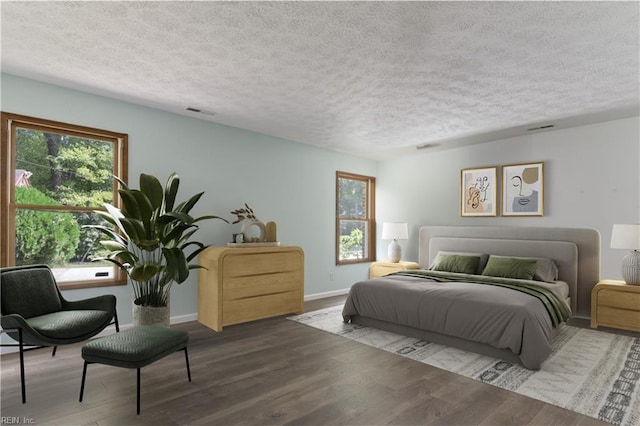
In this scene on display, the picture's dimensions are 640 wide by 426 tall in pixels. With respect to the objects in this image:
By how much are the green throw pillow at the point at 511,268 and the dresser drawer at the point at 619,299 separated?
727 mm

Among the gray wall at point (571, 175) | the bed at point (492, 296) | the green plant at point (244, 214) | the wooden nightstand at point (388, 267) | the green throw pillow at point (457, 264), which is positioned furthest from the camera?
the wooden nightstand at point (388, 267)

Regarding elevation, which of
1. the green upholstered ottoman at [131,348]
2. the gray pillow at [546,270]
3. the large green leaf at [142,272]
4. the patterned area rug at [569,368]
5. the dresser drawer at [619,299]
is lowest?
the patterned area rug at [569,368]

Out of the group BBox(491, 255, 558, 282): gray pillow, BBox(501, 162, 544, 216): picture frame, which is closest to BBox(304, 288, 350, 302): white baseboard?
BBox(501, 162, 544, 216): picture frame

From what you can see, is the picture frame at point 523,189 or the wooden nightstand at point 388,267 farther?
the wooden nightstand at point 388,267

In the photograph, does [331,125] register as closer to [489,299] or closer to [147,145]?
[147,145]

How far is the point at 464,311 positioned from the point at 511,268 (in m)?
1.58

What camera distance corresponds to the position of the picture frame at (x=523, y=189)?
5012 mm

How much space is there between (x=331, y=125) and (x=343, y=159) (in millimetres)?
1781

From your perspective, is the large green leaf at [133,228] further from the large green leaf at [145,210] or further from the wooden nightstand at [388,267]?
the wooden nightstand at [388,267]

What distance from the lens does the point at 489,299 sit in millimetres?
3293

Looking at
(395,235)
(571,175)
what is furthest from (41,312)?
(571,175)

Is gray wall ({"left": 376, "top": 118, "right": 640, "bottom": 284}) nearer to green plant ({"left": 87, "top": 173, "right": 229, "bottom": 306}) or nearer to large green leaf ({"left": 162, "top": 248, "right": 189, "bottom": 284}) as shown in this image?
green plant ({"left": 87, "top": 173, "right": 229, "bottom": 306})

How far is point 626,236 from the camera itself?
397cm

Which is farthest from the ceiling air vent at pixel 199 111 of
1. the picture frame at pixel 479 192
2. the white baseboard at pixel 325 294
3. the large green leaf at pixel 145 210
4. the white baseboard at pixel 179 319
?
the picture frame at pixel 479 192
